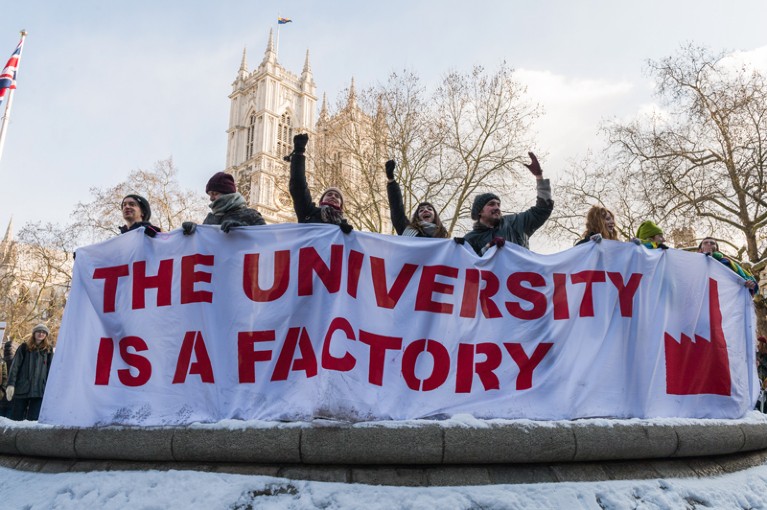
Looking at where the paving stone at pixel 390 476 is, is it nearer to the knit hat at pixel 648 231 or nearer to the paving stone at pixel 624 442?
the paving stone at pixel 624 442

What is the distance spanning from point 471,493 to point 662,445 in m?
1.53

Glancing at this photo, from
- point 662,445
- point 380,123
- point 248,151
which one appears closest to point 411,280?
point 662,445

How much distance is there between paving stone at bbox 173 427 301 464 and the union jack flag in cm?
1810

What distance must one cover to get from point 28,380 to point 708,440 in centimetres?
759

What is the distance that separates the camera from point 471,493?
3094 mm

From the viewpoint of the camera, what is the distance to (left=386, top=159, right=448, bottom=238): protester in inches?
197

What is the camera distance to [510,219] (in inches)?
195

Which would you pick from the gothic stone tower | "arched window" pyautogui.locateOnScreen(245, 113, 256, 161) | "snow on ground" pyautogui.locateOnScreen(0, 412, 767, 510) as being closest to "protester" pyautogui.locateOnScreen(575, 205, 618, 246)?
"snow on ground" pyautogui.locateOnScreen(0, 412, 767, 510)

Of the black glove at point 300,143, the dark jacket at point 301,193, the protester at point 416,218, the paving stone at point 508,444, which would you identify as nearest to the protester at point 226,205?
the dark jacket at point 301,193

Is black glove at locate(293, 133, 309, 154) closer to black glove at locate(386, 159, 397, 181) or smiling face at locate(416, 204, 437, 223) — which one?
black glove at locate(386, 159, 397, 181)

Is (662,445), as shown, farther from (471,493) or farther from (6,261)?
(6,261)

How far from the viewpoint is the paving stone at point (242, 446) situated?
323 cm

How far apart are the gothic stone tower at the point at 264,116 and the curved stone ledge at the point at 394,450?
61424 mm

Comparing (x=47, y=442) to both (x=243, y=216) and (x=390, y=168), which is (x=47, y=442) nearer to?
(x=243, y=216)
